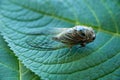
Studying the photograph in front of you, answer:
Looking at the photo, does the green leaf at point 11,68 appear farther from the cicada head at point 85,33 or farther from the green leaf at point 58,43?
the cicada head at point 85,33

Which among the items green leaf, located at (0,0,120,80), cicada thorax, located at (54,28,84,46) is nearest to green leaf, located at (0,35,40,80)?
green leaf, located at (0,0,120,80)

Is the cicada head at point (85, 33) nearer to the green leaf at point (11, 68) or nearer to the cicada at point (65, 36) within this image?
the cicada at point (65, 36)

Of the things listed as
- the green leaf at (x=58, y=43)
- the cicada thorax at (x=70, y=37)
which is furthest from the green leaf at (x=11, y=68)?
the cicada thorax at (x=70, y=37)

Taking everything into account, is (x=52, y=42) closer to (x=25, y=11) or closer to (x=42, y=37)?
(x=42, y=37)

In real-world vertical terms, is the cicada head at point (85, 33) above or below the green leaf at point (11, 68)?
above

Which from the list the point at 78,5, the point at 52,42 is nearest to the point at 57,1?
the point at 78,5

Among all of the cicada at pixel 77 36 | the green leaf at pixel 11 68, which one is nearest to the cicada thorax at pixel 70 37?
the cicada at pixel 77 36
